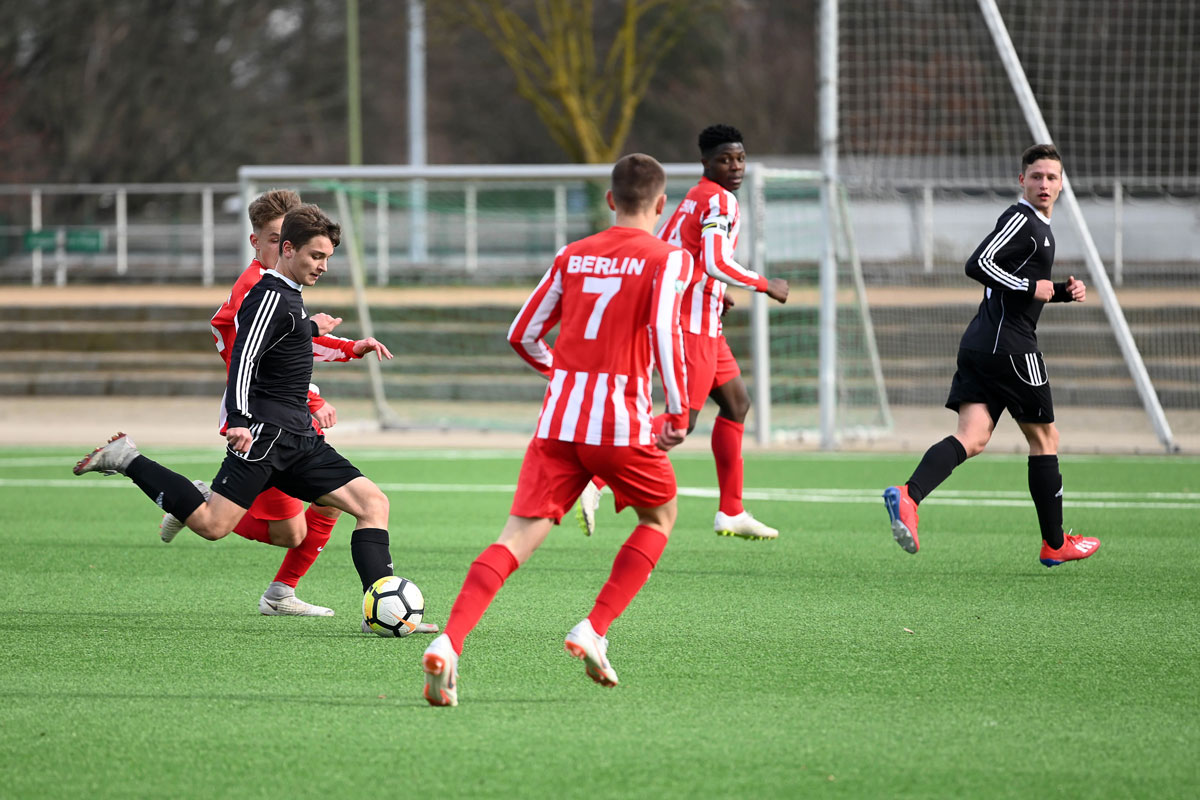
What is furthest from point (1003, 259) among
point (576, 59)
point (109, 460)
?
point (576, 59)

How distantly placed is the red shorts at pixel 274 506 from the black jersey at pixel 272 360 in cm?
44

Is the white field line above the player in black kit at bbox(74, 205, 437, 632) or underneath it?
underneath

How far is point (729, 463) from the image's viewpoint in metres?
8.35

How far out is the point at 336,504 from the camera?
6.05 metres

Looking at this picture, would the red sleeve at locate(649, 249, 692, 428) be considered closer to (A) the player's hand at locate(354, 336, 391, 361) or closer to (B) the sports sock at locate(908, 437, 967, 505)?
(A) the player's hand at locate(354, 336, 391, 361)

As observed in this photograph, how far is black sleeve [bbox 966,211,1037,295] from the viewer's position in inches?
284

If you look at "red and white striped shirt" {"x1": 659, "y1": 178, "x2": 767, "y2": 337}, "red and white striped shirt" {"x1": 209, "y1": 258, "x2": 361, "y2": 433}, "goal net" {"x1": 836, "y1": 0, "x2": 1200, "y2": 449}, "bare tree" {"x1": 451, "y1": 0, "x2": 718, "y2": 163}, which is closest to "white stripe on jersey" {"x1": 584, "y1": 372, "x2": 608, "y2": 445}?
"red and white striped shirt" {"x1": 209, "y1": 258, "x2": 361, "y2": 433}

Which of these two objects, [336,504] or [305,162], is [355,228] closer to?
[336,504]

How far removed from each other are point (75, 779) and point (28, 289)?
2402 centimetres

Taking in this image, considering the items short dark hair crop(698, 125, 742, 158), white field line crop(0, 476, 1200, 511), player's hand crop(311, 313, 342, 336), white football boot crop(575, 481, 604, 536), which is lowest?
white field line crop(0, 476, 1200, 511)

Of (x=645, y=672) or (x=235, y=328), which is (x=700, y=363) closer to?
(x=235, y=328)

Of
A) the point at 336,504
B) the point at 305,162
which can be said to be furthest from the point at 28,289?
the point at 336,504

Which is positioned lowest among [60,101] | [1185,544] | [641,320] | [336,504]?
[1185,544]

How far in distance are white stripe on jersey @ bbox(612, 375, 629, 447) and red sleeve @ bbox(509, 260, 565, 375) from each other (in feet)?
1.09
